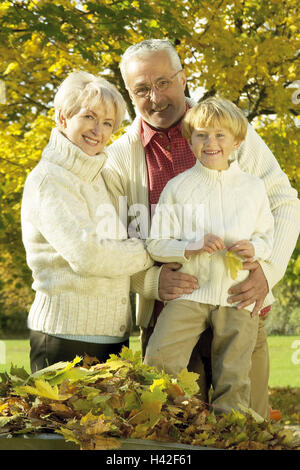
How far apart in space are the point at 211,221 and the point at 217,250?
0.56 ft

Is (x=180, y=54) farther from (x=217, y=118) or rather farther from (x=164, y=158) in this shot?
(x=217, y=118)

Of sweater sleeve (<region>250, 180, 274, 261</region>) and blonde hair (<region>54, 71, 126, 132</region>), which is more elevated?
blonde hair (<region>54, 71, 126, 132</region>)

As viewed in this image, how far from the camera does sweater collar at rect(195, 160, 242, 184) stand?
311 centimetres

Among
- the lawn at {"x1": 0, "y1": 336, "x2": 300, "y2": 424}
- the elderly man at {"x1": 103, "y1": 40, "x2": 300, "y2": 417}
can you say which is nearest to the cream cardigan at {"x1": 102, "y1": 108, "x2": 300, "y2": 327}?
the elderly man at {"x1": 103, "y1": 40, "x2": 300, "y2": 417}

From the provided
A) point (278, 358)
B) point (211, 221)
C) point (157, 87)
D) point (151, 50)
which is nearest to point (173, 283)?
point (211, 221)

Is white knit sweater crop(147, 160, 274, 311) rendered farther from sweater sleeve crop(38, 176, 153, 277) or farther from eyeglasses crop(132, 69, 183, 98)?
eyeglasses crop(132, 69, 183, 98)

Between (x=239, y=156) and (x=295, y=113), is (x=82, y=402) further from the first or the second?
(x=295, y=113)

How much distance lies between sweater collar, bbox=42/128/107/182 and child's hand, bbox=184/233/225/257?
0.53 metres

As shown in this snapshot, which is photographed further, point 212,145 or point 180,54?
point 180,54

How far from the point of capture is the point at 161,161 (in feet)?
11.6

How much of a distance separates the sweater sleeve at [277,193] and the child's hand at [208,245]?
525mm

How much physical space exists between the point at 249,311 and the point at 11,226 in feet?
16.9

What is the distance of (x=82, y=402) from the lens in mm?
2271
